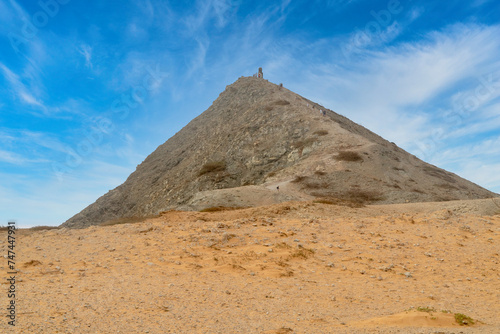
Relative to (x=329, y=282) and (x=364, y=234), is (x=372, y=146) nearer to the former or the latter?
(x=364, y=234)

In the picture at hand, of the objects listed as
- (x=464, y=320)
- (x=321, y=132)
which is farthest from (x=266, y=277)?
(x=321, y=132)

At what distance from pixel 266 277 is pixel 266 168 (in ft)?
155

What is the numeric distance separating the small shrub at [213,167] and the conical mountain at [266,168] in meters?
0.18

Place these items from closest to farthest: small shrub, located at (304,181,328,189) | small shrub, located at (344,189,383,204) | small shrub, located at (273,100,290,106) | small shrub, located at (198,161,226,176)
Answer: small shrub, located at (344,189,383,204) < small shrub, located at (304,181,328,189) < small shrub, located at (198,161,226,176) < small shrub, located at (273,100,290,106)

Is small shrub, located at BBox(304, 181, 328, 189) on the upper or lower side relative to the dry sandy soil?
upper

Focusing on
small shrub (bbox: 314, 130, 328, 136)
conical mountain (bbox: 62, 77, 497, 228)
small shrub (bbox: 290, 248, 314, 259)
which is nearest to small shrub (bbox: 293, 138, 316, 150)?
conical mountain (bbox: 62, 77, 497, 228)

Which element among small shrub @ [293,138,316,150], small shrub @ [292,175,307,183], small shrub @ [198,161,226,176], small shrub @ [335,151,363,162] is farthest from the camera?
small shrub @ [198,161,226,176]

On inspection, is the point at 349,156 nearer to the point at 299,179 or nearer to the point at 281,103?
the point at 299,179

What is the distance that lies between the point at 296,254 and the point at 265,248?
1.13 metres

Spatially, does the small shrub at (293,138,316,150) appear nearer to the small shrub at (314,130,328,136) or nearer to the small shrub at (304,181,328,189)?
the small shrub at (314,130,328,136)

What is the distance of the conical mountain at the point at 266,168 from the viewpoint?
40.8 m

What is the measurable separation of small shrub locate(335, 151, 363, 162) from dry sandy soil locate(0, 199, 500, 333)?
32.6m

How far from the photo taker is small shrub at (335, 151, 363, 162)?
1891 inches

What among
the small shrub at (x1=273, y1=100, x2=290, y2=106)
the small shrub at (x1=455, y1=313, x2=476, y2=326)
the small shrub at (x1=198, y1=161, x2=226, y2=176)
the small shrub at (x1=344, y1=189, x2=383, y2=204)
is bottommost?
the small shrub at (x1=455, y1=313, x2=476, y2=326)
